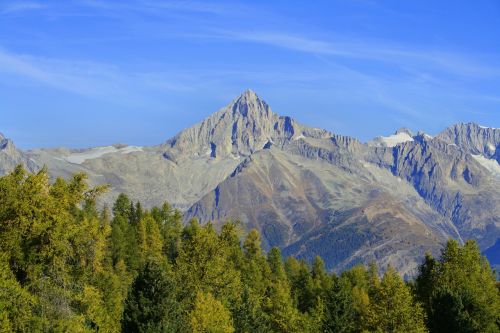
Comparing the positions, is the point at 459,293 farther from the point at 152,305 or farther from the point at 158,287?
the point at 152,305

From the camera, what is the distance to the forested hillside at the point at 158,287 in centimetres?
6206

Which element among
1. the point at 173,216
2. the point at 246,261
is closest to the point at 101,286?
the point at 246,261

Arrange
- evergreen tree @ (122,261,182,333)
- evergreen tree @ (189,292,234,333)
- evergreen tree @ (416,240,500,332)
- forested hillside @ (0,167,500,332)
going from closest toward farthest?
forested hillside @ (0,167,500,332)
evergreen tree @ (122,261,182,333)
evergreen tree @ (189,292,234,333)
evergreen tree @ (416,240,500,332)

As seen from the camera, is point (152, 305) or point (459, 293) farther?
point (459, 293)

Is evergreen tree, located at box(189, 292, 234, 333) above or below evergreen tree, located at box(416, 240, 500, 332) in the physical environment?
below

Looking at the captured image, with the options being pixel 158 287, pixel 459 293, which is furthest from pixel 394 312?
pixel 158 287

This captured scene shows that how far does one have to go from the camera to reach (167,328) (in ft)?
225

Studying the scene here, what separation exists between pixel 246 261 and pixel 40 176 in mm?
79053

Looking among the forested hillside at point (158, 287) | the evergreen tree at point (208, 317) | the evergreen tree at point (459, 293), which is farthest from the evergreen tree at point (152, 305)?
the evergreen tree at point (459, 293)

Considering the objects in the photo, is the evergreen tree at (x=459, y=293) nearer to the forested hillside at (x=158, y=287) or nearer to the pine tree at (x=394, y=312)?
the forested hillside at (x=158, y=287)

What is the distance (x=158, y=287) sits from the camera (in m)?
71.9

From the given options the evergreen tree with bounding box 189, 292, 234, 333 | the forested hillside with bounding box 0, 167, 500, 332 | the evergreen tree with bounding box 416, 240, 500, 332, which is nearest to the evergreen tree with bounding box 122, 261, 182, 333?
the forested hillside with bounding box 0, 167, 500, 332

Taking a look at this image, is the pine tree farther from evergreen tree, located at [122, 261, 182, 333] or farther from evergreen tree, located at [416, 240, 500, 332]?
evergreen tree, located at [122, 261, 182, 333]

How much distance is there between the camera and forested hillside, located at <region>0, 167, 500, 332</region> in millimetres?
62062
